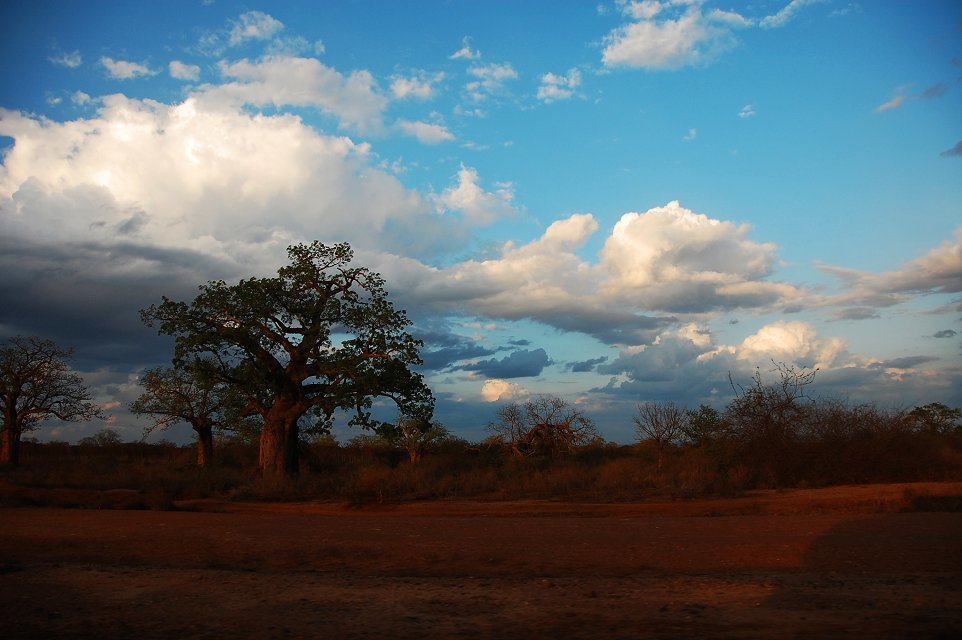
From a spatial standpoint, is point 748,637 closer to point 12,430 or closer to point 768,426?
point 768,426

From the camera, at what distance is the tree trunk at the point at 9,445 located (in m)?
31.7

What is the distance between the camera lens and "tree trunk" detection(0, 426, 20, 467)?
3169 centimetres

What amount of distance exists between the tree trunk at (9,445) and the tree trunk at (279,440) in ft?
50.8

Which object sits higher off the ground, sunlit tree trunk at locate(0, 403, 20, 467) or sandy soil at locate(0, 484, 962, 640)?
sunlit tree trunk at locate(0, 403, 20, 467)

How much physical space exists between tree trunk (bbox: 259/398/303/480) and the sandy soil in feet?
25.0

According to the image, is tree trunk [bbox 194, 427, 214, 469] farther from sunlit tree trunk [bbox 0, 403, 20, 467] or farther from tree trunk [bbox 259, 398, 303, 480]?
tree trunk [bbox 259, 398, 303, 480]

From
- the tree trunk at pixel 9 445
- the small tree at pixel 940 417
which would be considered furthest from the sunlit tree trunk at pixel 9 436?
the small tree at pixel 940 417

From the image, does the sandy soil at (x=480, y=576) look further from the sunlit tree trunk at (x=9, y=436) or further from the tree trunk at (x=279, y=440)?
the sunlit tree trunk at (x=9, y=436)

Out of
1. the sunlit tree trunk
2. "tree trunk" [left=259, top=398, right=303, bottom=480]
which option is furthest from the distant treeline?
the sunlit tree trunk

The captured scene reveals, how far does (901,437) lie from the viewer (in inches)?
964

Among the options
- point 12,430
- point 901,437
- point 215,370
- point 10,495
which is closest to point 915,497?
point 901,437

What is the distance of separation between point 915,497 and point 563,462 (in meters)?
14.0

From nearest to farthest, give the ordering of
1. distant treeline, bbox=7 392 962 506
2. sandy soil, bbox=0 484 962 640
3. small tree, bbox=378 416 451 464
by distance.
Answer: sandy soil, bbox=0 484 962 640, distant treeline, bbox=7 392 962 506, small tree, bbox=378 416 451 464

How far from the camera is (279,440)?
23.5 m
